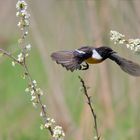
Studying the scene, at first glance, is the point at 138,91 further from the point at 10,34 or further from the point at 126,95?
the point at 10,34

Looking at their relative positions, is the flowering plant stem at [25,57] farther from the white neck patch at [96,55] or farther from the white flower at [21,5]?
the white neck patch at [96,55]

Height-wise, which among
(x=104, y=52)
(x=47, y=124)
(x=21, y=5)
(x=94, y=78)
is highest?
(x=21, y=5)

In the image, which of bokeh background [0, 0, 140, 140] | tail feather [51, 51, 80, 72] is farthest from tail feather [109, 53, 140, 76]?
bokeh background [0, 0, 140, 140]

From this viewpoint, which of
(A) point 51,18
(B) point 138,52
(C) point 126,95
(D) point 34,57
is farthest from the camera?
(D) point 34,57

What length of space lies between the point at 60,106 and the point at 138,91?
0.48m

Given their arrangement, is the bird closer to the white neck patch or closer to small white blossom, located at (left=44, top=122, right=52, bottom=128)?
the white neck patch

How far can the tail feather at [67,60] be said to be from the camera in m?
1.32

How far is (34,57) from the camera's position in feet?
18.9

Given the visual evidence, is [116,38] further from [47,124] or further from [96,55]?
[47,124]

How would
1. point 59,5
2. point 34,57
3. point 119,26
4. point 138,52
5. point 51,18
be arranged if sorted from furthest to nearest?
1. point 34,57
2. point 51,18
3. point 59,5
4. point 119,26
5. point 138,52

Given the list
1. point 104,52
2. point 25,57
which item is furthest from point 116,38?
point 25,57

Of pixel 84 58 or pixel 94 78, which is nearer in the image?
pixel 84 58

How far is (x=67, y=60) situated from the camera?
135 centimetres

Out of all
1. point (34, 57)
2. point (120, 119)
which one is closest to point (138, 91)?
point (120, 119)
